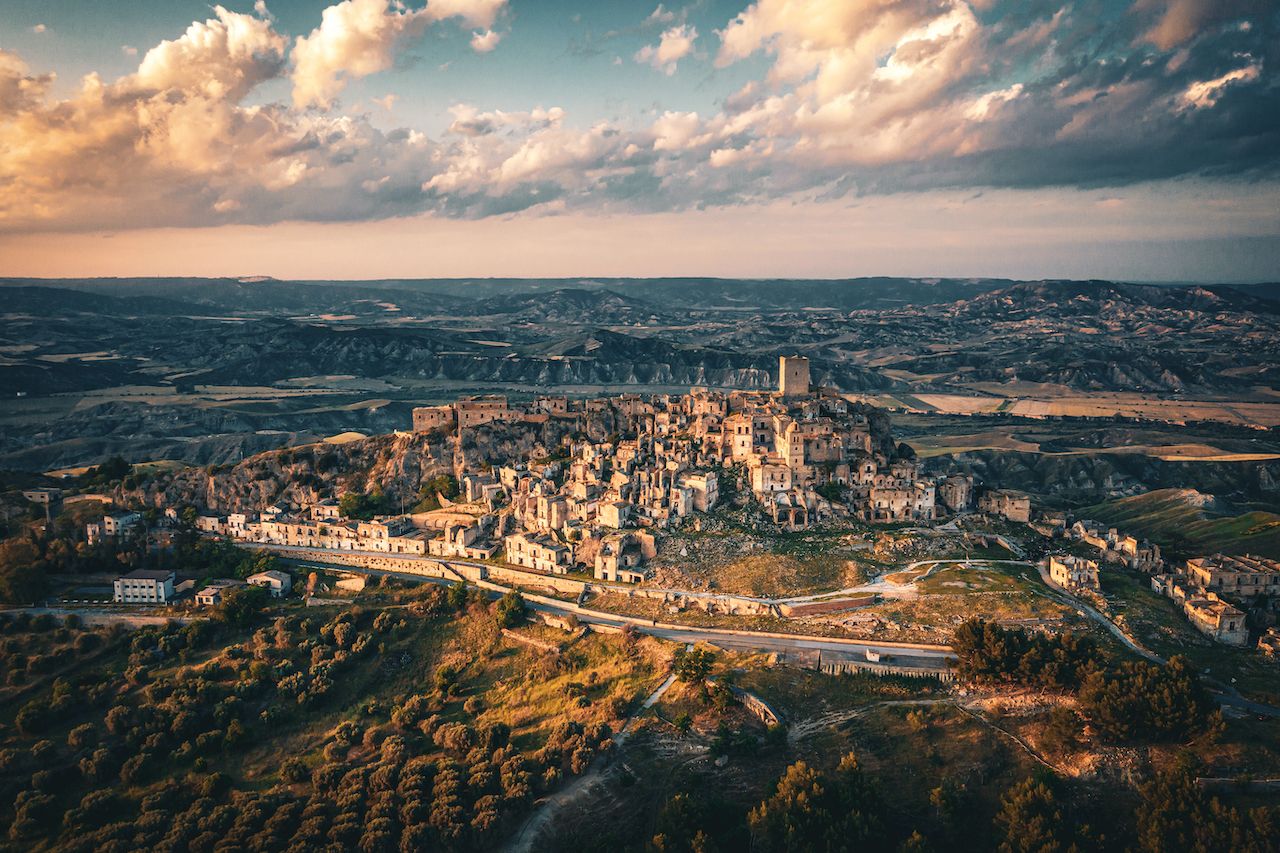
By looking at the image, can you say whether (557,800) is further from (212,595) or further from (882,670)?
(212,595)

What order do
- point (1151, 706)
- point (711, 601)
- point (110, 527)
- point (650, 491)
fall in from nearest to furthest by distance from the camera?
point (1151, 706) < point (711, 601) < point (650, 491) < point (110, 527)

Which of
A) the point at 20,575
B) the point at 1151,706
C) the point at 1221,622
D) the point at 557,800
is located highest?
the point at 1151,706

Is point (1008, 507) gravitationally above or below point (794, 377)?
below

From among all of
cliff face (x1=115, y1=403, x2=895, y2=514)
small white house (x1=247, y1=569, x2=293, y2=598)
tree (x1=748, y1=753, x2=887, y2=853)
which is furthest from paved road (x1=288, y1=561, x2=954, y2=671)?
cliff face (x1=115, y1=403, x2=895, y2=514)

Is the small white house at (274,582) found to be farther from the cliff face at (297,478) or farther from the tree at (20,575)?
the tree at (20,575)

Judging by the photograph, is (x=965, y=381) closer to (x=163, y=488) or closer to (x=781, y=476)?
(x=781, y=476)

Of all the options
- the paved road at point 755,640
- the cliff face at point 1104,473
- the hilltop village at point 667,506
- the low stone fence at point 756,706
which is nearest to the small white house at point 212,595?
the hilltop village at point 667,506

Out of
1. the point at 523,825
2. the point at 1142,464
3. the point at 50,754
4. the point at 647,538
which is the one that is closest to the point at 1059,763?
the point at 523,825

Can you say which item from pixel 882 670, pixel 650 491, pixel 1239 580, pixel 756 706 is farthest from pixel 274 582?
pixel 1239 580
